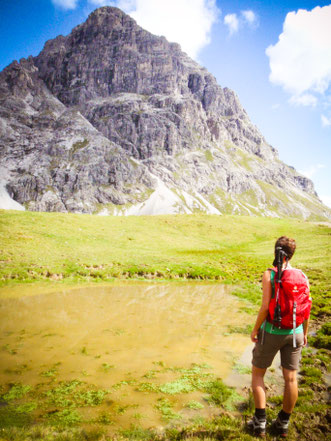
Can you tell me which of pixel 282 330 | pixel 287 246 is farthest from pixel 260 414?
pixel 287 246

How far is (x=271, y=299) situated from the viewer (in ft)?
19.0

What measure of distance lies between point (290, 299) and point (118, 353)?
6.80m

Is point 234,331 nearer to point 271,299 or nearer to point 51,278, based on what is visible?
point 271,299

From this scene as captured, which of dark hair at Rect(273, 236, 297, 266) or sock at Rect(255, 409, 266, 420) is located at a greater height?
dark hair at Rect(273, 236, 297, 266)

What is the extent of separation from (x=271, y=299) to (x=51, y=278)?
19400 millimetres

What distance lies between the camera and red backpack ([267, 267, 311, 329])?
5.57 m

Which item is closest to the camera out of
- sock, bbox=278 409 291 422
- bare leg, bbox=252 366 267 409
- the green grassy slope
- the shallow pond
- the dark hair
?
sock, bbox=278 409 291 422

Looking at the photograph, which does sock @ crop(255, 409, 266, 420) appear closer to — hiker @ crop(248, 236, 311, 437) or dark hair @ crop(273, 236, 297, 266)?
hiker @ crop(248, 236, 311, 437)

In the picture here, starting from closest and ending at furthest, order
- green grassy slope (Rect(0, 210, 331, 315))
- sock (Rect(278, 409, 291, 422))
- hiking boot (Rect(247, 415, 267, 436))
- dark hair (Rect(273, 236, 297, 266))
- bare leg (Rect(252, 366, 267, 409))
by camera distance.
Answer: hiking boot (Rect(247, 415, 267, 436)) → sock (Rect(278, 409, 291, 422)) → bare leg (Rect(252, 366, 267, 409)) → dark hair (Rect(273, 236, 297, 266)) → green grassy slope (Rect(0, 210, 331, 315))

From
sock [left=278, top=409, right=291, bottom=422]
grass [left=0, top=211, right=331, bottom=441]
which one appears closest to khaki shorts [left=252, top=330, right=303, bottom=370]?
sock [left=278, top=409, right=291, bottom=422]

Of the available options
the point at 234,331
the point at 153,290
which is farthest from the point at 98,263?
the point at 234,331

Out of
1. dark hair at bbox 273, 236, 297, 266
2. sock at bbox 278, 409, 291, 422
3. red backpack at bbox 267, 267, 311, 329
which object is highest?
dark hair at bbox 273, 236, 297, 266

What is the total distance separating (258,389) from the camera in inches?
229

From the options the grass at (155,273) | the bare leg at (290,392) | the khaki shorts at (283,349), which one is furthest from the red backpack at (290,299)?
the grass at (155,273)
